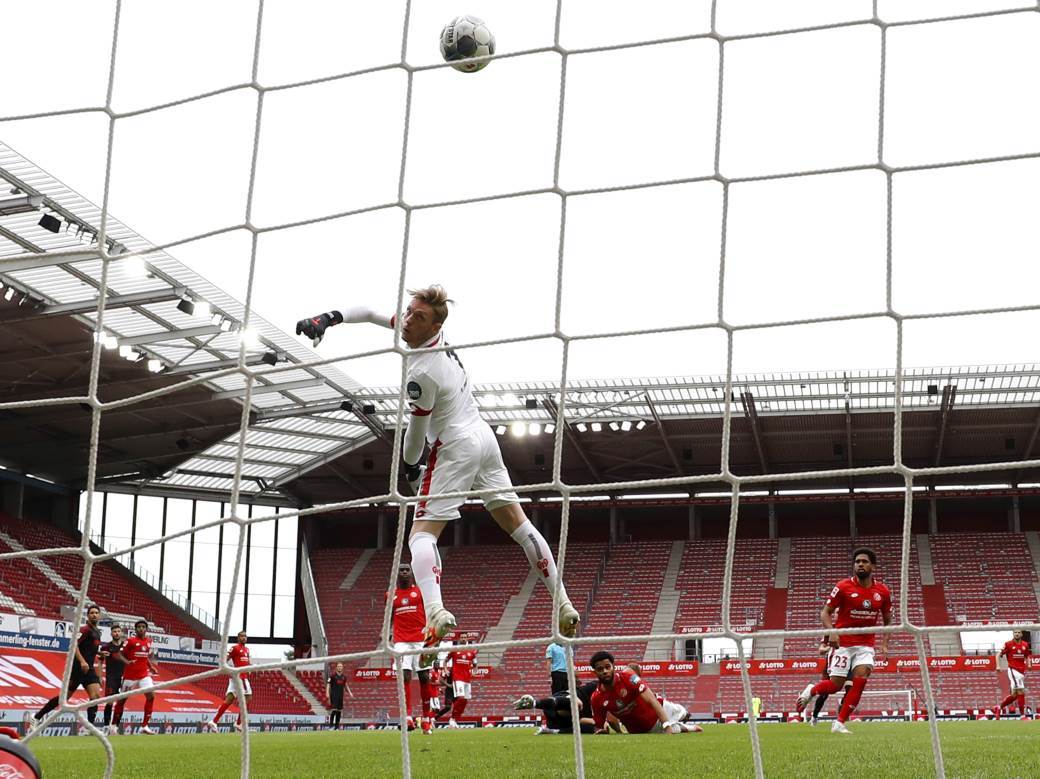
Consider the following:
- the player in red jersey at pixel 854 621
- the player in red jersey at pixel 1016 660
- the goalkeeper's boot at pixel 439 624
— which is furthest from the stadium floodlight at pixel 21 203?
the player in red jersey at pixel 1016 660

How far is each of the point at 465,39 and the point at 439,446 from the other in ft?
6.55

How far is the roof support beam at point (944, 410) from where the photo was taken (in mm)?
23223

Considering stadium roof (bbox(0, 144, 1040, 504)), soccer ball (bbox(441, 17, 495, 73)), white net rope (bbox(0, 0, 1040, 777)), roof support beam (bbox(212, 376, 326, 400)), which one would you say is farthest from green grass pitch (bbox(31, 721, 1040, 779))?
roof support beam (bbox(212, 376, 326, 400))

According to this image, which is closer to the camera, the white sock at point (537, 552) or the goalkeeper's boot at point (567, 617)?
the goalkeeper's boot at point (567, 617)

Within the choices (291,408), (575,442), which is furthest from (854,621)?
(575,442)

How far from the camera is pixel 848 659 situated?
8734 mm

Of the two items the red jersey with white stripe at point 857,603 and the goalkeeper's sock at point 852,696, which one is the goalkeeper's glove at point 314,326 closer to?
the red jersey with white stripe at point 857,603

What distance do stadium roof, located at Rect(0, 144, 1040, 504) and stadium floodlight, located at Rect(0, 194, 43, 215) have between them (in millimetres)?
17

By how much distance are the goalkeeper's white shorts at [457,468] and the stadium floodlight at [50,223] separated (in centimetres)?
1182

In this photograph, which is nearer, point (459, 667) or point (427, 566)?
→ point (427, 566)

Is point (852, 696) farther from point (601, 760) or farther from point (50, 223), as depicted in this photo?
point (50, 223)

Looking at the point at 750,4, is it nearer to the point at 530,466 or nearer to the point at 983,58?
the point at 983,58

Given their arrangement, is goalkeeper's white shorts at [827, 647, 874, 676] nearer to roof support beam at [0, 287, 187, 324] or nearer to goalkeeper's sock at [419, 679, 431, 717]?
goalkeeper's sock at [419, 679, 431, 717]

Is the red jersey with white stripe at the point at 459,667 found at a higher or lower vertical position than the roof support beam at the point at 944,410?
lower
